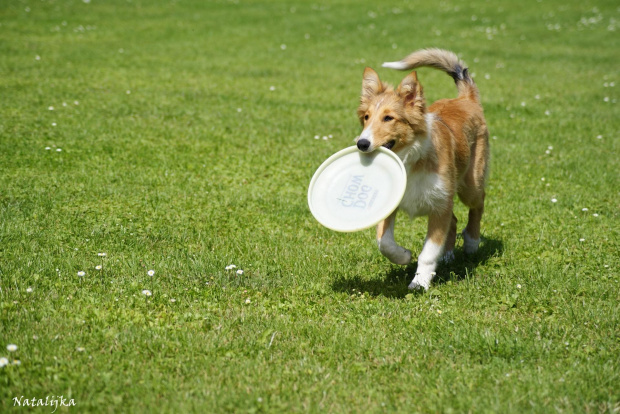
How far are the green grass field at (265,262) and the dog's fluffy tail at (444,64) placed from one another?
1.55 m

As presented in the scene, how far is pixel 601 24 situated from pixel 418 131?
1932 cm

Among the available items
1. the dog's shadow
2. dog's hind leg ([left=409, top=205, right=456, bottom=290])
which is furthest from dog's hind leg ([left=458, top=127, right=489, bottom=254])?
dog's hind leg ([left=409, top=205, right=456, bottom=290])

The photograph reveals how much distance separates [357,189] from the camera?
5.53m

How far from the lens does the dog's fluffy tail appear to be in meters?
6.39

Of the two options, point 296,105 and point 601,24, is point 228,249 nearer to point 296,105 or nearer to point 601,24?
point 296,105

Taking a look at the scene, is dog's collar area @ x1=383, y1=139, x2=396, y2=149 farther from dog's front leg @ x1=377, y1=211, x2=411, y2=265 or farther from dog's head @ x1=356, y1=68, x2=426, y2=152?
dog's front leg @ x1=377, y1=211, x2=411, y2=265

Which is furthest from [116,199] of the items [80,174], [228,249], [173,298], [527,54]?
[527,54]

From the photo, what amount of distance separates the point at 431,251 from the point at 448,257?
93cm

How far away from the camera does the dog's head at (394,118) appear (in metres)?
5.25

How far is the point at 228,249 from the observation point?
6.22m

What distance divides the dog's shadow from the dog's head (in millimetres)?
1245

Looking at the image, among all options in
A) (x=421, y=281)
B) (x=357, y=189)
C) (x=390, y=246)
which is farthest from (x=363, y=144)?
(x=421, y=281)

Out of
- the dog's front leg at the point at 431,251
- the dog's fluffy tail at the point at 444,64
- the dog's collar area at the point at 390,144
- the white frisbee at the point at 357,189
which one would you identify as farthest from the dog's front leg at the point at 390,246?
the dog's fluffy tail at the point at 444,64

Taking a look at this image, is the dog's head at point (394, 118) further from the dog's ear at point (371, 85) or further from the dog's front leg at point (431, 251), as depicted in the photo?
the dog's front leg at point (431, 251)
